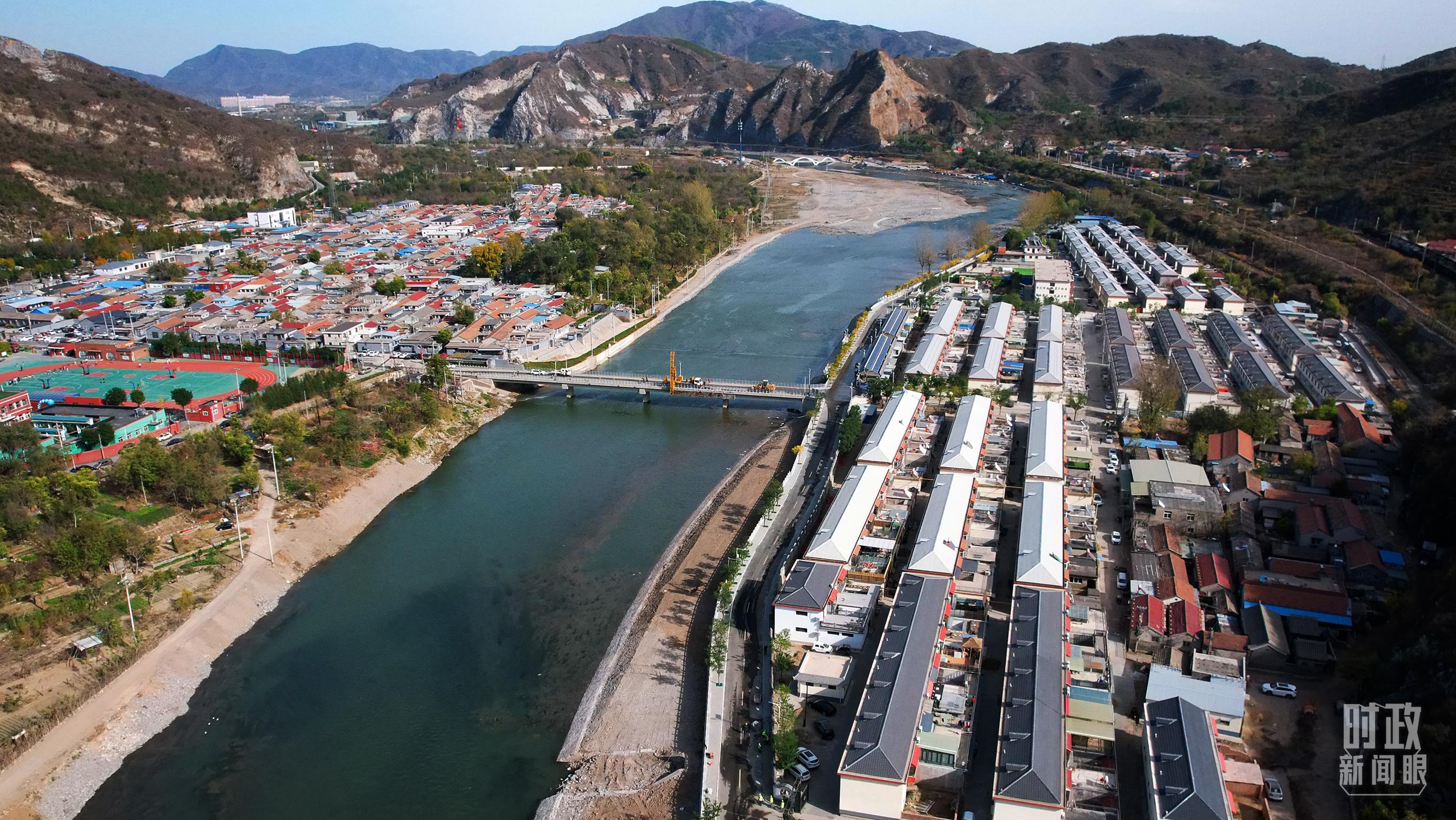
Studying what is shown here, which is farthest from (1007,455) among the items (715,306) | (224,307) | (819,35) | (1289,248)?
(819,35)

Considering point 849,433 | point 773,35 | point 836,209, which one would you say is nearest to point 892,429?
point 849,433

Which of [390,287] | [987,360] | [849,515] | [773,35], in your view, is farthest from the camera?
[773,35]

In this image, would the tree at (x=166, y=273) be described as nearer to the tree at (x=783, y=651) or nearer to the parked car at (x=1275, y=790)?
the tree at (x=783, y=651)

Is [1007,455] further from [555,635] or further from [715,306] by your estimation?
[715,306]

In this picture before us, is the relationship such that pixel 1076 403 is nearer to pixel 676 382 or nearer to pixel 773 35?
pixel 676 382

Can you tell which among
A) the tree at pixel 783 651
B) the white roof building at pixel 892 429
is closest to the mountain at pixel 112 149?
the white roof building at pixel 892 429

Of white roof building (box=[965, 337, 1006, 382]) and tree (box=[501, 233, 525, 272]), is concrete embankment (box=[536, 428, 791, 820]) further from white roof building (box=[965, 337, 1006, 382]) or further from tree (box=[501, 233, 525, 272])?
tree (box=[501, 233, 525, 272])
